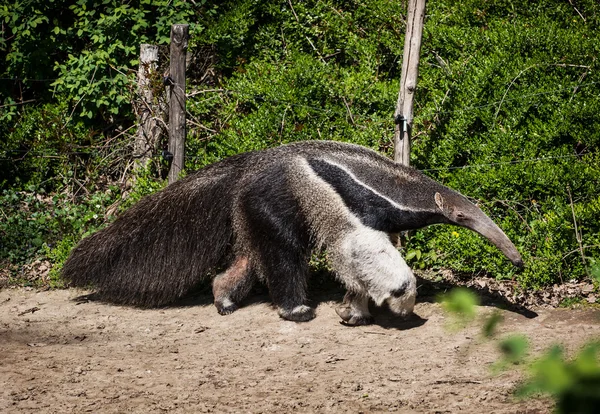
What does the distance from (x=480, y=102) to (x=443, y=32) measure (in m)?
1.55

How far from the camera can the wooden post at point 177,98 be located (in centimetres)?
736

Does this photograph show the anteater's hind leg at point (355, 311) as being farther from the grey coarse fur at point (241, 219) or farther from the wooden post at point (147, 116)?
the wooden post at point (147, 116)

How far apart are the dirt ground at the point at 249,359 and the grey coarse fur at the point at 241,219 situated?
35cm

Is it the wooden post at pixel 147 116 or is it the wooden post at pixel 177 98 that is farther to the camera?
the wooden post at pixel 147 116

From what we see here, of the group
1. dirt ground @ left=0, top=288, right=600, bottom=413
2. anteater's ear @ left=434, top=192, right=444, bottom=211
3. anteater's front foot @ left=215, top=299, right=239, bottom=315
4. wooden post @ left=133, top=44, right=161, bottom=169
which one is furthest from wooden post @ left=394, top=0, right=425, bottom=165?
wooden post @ left=133, top=44, right=161, bottom=169

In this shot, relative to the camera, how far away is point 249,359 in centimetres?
559

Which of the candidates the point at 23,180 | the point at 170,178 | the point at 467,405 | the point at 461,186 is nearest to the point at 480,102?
the point at 461,186

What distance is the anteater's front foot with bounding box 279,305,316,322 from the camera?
6.27 metres

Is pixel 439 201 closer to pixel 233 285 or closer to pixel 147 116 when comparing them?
pixel 233 285

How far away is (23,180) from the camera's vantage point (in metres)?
9.20

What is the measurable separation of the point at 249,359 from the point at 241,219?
1.21 m

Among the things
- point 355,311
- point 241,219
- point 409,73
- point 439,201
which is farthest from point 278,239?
point 409,73

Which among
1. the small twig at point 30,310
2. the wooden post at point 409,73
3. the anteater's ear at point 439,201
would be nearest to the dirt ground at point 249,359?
the small twig at point 30,310

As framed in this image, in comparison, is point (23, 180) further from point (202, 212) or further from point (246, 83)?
point (202, 212)
